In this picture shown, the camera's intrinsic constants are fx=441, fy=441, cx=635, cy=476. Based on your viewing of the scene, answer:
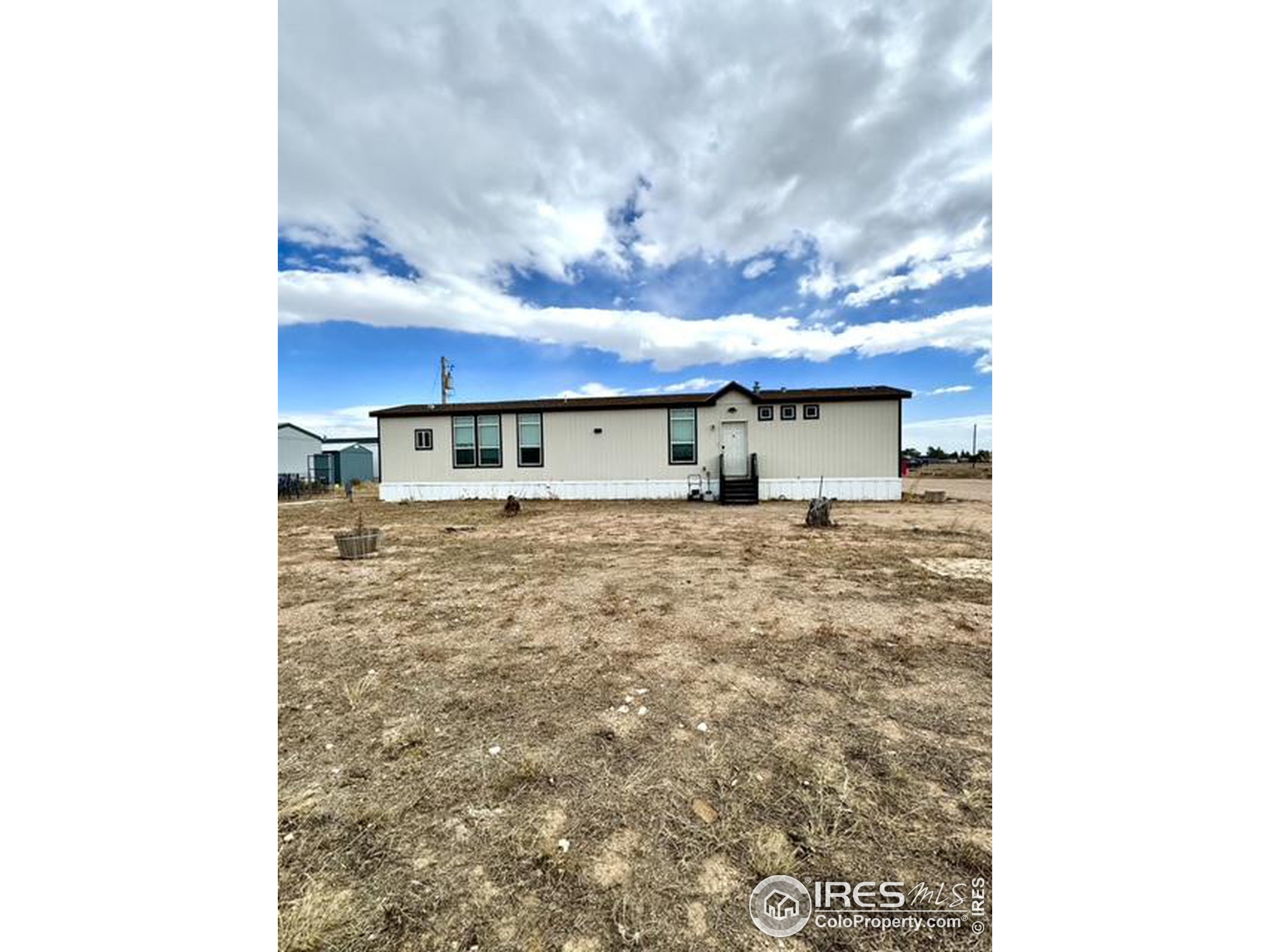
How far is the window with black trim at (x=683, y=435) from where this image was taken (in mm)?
13672

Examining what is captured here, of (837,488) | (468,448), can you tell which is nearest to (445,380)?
(468,448)

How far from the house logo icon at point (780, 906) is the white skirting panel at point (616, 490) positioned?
12.1 m

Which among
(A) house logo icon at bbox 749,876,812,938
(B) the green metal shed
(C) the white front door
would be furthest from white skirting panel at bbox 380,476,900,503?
(A) house logo icon at bbox 749,876,812,938

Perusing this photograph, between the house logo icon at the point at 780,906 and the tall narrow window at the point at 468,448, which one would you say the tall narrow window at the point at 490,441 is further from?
the house logo icon at the point at 780,906

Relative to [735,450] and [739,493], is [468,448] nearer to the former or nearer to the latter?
[735,450]

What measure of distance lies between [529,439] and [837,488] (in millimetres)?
9698

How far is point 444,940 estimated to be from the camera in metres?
1.17

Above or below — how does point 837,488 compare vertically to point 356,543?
above

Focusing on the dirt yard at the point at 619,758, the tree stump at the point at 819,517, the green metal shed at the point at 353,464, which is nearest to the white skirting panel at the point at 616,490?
the tree stump at the point at 819,517

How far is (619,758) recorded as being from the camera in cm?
193
